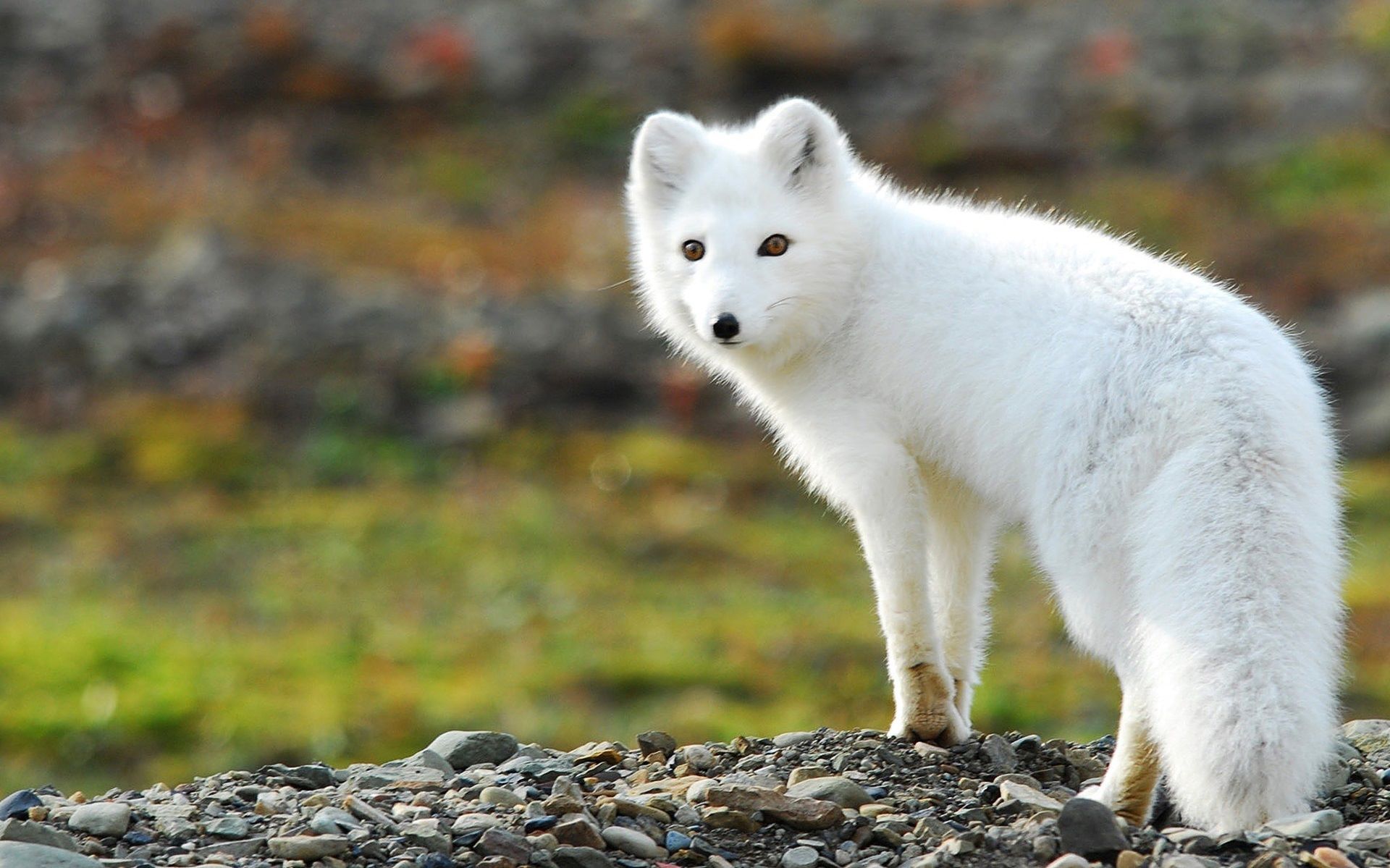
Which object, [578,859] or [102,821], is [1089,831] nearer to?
[578,859]

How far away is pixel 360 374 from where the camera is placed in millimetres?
15711

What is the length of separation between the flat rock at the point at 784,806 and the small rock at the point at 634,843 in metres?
0.36

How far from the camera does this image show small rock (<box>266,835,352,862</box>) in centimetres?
427

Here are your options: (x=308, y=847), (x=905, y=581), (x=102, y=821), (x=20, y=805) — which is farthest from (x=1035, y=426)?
(x=20, y=805)

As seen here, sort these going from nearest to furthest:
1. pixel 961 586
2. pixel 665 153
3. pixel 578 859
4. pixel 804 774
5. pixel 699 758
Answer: pixel 578 859 → pixel 804 774 → pixel 699 758 → pixel 961 586 → pixel 665 153

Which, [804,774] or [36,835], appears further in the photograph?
[804,774]

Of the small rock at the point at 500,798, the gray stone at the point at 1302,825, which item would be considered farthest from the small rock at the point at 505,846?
the gray stone at the point at 1302,825

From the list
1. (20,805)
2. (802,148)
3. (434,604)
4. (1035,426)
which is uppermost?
(434,604)

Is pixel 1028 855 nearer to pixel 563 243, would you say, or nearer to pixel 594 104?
pixel 563 243

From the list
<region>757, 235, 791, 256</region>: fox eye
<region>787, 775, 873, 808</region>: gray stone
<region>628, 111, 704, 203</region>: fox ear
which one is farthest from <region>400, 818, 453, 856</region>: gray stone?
<region>628, 111, 704, 203</region>: fox ear

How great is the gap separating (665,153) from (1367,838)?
361 centimetres

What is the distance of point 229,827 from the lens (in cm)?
457

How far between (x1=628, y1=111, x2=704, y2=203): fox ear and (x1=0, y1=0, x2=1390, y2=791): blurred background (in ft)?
10.1

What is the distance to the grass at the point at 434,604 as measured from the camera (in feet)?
33.8
